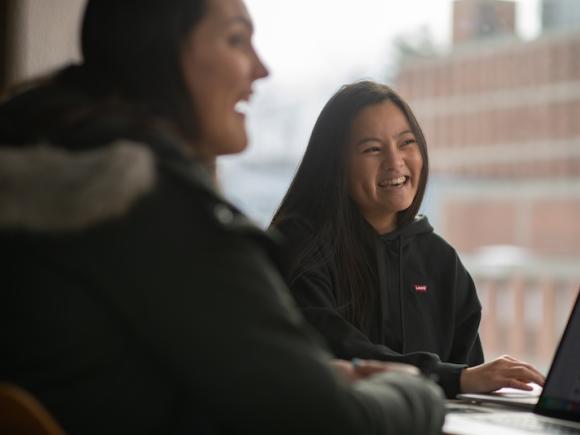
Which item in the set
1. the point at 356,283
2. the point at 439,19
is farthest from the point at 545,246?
the point at 356,283

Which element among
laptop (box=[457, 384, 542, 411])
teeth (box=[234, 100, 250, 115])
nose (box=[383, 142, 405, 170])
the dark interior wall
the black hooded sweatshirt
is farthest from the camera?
nose (box=[383, 142, 405, 170])

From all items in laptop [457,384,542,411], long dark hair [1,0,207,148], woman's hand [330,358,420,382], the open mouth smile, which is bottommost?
laptop [457,384,542,411]

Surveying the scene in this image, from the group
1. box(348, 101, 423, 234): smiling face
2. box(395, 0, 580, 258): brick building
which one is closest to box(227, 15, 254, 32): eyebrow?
box(348, 101, 423, 234): smiling face

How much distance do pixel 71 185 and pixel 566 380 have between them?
0.92 metres

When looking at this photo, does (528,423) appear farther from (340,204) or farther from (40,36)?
(40,36)

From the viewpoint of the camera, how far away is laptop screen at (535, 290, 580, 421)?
1455 millimetres

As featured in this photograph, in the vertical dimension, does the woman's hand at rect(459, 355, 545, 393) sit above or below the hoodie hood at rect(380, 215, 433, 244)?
below

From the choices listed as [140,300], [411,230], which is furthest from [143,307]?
[411,230]

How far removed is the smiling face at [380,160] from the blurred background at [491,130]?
17489mm

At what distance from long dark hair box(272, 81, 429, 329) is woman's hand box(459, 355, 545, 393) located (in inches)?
12.4

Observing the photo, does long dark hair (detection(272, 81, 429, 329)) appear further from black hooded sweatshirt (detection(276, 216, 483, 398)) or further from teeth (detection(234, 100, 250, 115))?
teeth (detection(234, 100, 250, 115))

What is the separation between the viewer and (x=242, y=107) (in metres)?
1.15

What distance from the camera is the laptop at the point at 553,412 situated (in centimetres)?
132

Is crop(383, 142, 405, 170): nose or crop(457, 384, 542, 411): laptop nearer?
crop(457, 384, 542, 411): laptop
